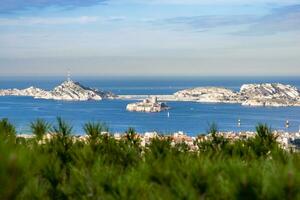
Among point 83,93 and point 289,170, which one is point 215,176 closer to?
point 289,170

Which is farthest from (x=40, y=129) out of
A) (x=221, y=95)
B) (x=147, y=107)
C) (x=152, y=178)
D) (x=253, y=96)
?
(x=253, y=96)

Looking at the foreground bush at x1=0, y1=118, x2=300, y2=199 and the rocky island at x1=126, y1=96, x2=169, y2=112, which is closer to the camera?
the foreground bush at x1=0, y1=118, x2=300, y2=199

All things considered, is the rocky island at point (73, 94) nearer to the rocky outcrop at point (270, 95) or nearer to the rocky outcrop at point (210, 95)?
the rocky outcrop at point (210, 95)

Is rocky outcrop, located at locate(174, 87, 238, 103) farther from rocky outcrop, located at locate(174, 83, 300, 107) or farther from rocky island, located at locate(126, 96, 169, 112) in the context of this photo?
rocky island, located at locate(126, 96, 169, 112)

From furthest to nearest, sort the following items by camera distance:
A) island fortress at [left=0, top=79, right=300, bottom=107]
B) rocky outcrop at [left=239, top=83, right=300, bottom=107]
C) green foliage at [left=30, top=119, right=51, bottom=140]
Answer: island fortress at [left=0, top=79, right=300, bottom=107] < rocky outcrop at [left=239, top=83, right=300, bottom=107] < green foliage at [left=30, top=119, right=51, bottom=140]

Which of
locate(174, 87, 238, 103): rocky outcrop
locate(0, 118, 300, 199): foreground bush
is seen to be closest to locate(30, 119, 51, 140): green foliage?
locate(0, 118, 300, 199): foreground bush

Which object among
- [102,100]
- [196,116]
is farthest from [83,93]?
[196,116]

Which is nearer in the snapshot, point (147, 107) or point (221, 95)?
point (147, 107)

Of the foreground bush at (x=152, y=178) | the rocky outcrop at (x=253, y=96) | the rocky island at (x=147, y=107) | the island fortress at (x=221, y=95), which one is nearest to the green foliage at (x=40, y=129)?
the foreground bush at (x=152, y=178)

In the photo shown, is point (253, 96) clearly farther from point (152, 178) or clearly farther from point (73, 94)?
point (152, 178)

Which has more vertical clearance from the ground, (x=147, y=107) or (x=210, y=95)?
(x=210, y=95)
